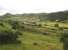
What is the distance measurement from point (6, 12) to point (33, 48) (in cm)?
86

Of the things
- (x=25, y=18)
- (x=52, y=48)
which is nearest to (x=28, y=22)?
(x=25, y=18)

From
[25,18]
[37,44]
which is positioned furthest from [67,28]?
[25,18]

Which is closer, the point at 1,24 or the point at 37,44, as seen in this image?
the point at 37,44

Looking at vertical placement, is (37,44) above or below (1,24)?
below

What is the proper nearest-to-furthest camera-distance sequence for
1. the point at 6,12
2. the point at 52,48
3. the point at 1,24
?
the point at 52,48 → the point at 1,24 → the point at 6,12

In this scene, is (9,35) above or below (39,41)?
above

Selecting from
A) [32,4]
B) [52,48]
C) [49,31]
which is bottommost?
[52,48]

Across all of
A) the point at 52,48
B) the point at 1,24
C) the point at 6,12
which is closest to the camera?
the point at 52,48

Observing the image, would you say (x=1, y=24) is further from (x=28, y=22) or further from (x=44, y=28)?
(x=44, y=28)

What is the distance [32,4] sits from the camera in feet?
11.0

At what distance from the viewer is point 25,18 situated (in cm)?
312

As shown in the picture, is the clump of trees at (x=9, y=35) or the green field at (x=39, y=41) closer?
the green field at (x=39, y=41)

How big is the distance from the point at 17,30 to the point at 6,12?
0.48 m

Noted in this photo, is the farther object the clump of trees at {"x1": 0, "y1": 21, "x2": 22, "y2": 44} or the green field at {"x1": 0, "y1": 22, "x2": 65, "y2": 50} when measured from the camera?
the clump of trees at {"x1": 0, "y1": 21, "x2": 22, "y2": 44}
